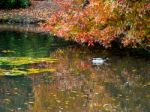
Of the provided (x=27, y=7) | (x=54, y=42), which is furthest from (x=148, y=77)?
(x=27, y=7)

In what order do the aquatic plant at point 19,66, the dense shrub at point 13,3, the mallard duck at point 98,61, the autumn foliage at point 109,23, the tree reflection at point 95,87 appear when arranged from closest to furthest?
the tree reflection at point 95,87
the aquatic plant at point 19,66
the autumn foliage at point 109,23
the mallard duck at point 98,61
the dense shrub at point 13,3

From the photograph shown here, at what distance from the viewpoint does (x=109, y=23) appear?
740 inches

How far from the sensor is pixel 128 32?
18188 mm

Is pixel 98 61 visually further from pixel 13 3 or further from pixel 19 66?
pixel 13 3

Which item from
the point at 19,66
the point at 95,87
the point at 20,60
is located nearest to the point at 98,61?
the point at 20,60

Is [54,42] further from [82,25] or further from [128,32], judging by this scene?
[128,32]

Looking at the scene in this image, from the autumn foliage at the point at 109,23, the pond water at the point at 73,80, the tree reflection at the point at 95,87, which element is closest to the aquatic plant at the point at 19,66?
the pond water at the point at 73,80

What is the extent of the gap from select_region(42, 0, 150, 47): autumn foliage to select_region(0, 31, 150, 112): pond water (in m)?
0.70

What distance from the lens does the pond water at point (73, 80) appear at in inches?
482

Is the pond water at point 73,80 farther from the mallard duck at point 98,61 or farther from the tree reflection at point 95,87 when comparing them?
the mallard duck at point 98,61

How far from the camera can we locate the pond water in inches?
482

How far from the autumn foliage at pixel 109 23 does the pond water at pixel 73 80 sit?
705 millimetres

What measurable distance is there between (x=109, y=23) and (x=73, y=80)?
179 inches

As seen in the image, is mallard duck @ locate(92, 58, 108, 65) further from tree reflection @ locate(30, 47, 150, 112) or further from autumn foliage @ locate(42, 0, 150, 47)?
autumn foliage @ locate(42, 0, 150, 47)
